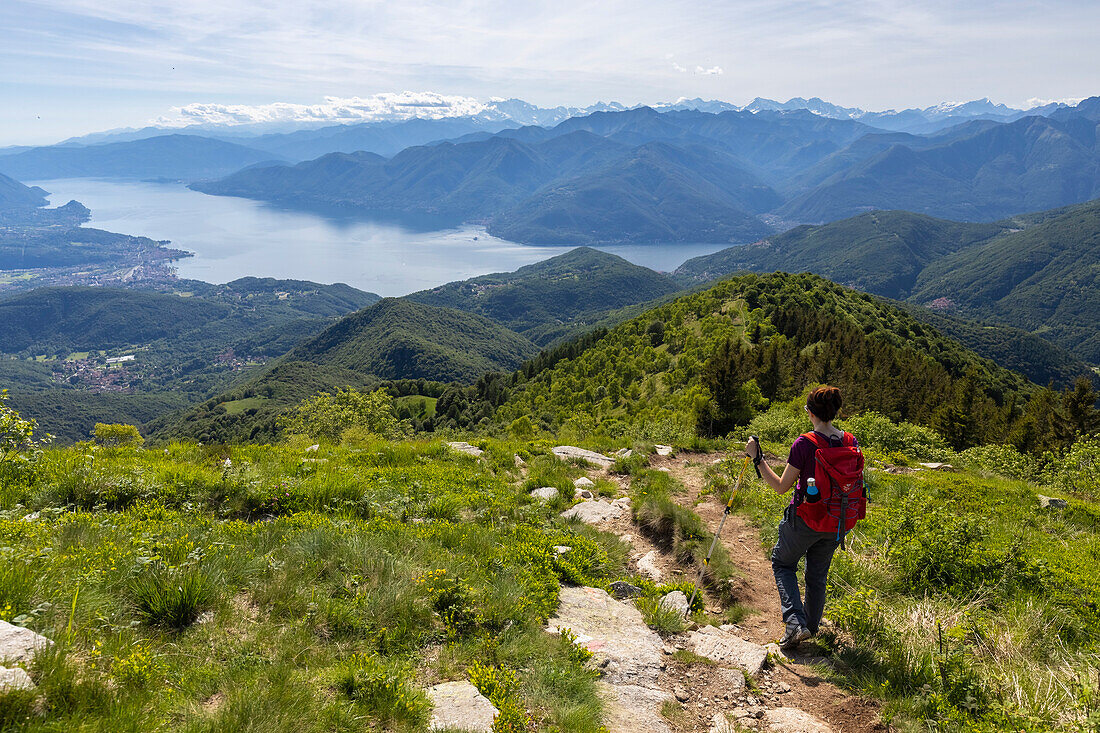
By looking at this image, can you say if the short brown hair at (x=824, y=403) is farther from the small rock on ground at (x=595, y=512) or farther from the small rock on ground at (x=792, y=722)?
the small rock on ground at (x=595, y=512)

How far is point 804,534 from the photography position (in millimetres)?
6184

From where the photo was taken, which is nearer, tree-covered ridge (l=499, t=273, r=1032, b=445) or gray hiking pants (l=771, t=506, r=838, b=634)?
gray hiking pants (l=771, t=506, r=838, b=634)

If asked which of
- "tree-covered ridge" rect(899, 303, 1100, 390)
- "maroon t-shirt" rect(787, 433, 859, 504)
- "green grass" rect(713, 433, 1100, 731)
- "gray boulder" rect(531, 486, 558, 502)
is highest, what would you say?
"maroon t-shirt" rect(787, 433, 859, 504)

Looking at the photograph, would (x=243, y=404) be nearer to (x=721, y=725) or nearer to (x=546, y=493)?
(x=546, y=493)

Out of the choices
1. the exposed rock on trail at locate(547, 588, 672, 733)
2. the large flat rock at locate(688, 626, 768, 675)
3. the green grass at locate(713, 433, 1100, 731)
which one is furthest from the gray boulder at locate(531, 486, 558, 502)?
the large flat rock at locate(688, 626, 768, 675)

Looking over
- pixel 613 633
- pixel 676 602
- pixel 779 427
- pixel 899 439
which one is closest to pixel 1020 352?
pixel 899 439

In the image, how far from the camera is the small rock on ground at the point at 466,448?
13627mm

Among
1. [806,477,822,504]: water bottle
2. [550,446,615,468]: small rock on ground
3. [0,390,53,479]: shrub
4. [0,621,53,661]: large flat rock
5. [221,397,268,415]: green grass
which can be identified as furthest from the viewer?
[221,397,268,415]: green grass

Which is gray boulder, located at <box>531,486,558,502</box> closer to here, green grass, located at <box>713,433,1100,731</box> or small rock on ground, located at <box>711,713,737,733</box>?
green grass, located at <box>713,433,1100,731</box>

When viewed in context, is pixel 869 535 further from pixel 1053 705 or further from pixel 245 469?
pixel 245 469

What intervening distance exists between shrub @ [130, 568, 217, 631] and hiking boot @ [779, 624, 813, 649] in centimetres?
681

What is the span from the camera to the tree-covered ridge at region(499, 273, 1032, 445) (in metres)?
28.3

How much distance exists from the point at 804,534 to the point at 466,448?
32.8ft

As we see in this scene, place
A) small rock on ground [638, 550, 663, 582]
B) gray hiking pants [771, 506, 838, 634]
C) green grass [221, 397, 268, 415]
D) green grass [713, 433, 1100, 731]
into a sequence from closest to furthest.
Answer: green grass [713, 433, 1100, 731], gray hiking pants [771, 506, 838, 634], small rock on ground [638, 550, 663, 582], green grass [221, 397, 268, 415]
